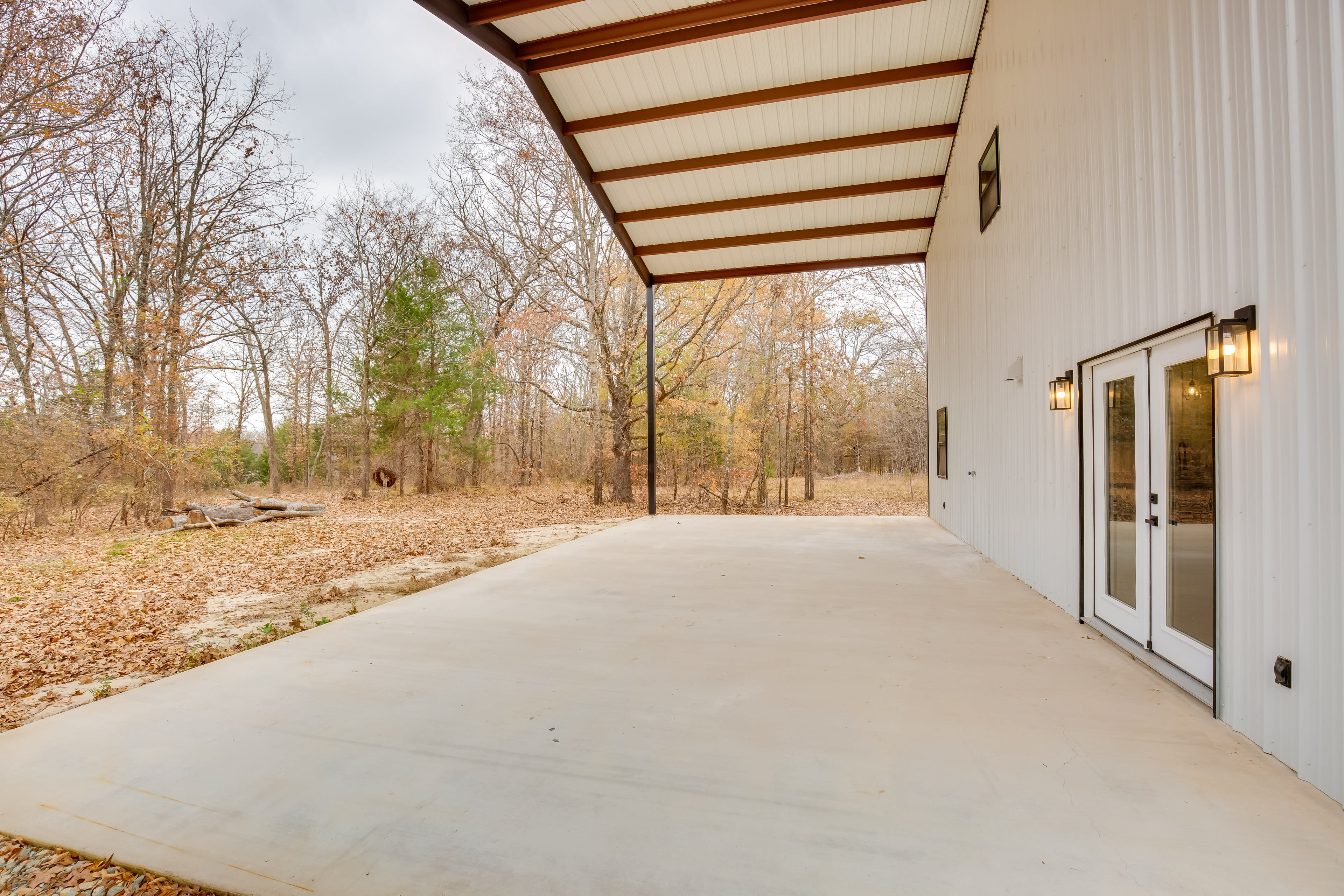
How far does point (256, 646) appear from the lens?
3436 millimetres

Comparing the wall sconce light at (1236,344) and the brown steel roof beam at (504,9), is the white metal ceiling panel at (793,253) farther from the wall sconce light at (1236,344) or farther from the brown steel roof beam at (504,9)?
the wall sconce light at (1236,344)

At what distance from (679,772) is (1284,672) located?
211 centimetres

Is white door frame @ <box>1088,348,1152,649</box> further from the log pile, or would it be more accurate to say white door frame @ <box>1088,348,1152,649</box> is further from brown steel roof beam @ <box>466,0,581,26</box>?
the log pile

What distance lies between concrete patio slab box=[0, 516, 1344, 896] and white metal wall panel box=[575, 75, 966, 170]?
5901mm

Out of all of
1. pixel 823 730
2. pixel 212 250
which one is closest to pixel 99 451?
pixel 212 250

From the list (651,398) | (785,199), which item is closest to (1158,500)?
(785,199)

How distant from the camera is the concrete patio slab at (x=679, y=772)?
1530 mm

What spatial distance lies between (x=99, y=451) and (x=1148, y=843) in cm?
1174

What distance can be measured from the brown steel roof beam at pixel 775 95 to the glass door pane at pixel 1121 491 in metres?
4.48

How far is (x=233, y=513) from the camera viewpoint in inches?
366

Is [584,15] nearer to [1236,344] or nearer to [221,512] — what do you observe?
[1236,344]

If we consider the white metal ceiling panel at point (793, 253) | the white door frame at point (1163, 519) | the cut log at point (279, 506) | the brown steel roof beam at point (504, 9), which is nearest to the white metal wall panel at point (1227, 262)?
the white door frame at point (1163, 519)

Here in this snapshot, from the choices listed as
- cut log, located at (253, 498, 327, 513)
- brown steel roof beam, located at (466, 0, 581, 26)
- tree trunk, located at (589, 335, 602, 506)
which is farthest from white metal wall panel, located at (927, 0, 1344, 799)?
cut log, located at (253, 498, 327, 513)

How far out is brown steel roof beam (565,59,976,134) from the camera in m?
6.19
